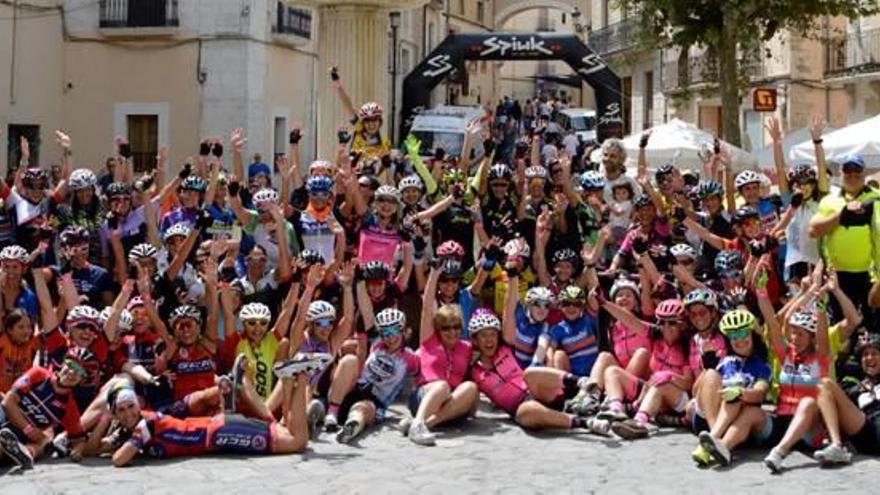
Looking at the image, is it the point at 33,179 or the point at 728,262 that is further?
the point at 33,179

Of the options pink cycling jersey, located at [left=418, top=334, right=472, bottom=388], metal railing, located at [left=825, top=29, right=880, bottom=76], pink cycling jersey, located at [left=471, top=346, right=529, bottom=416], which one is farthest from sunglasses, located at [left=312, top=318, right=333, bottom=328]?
metal railing, located at [left=825, top=29, right=880, bottom=76]

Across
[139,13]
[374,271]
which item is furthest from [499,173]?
[139,13]

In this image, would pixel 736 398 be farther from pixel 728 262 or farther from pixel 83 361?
pixel 83 361

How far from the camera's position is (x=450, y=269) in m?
9.77

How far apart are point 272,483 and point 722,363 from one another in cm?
308

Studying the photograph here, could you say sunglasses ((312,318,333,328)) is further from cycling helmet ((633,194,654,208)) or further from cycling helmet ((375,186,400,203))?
cycling helmet ((633,194,654,208))

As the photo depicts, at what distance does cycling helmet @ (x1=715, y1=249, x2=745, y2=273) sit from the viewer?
958 cm

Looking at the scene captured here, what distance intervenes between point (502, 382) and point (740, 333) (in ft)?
6.05

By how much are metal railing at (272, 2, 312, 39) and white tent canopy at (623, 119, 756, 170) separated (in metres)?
13.3

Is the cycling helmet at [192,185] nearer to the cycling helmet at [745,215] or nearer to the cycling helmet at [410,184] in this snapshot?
the cycling helmet at [410,184]

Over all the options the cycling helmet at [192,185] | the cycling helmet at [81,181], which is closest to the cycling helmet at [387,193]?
the cycling helmet at [192,185]

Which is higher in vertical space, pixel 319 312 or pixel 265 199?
pixel 265 199

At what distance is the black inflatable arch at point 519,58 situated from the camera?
868 inches

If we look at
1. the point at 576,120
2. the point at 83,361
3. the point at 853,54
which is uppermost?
the point at 853,54
